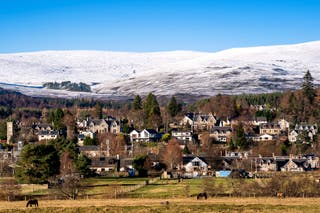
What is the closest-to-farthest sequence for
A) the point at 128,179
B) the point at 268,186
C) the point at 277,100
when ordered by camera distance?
the point at 268,186 → the point at 128,179 → the point at 277,100

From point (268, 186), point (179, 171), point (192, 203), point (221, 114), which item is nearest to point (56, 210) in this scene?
point (192, 203)

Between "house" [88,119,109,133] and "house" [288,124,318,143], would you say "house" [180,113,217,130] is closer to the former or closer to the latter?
"house" [88,119,109,133]

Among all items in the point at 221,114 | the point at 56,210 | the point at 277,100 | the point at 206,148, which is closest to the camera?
the point at 56,210

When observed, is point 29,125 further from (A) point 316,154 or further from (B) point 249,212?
(B) point 249,212

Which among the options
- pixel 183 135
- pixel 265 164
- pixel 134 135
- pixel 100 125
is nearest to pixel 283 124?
pixel 183 135

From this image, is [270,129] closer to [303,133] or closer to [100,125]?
[303,133]
